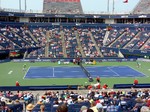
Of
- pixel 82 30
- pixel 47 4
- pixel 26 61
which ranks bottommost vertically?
pixel 26 61

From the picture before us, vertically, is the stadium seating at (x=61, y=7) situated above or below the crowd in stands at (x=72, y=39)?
above

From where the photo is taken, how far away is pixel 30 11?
79.1 m

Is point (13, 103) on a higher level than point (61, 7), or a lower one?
lower

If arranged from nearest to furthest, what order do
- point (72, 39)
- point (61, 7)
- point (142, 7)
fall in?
point (72, 39) < point (142, 7) < point (61, 7)

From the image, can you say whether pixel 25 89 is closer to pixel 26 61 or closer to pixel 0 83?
pixel 0 83

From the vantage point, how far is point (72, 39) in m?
68.1

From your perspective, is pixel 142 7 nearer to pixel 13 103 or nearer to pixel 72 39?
pixel 72 39

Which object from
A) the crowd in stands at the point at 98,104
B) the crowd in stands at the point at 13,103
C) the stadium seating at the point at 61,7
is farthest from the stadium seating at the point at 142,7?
the crowd in stands at the point at 13,103

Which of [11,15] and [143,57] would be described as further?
[11,15]

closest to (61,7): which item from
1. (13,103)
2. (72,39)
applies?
(72,39)

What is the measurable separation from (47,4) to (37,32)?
59.0 ft

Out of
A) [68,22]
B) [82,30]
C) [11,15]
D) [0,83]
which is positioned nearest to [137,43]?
[82,30]

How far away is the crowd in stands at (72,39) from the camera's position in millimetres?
61344

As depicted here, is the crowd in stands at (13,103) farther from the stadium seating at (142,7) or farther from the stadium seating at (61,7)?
the stadium seating at (142,7)
